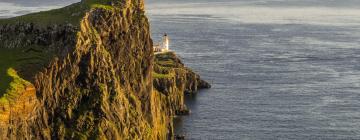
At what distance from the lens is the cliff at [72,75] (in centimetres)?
11619

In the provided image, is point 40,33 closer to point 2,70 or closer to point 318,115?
point 2,70

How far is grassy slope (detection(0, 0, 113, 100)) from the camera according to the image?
116 m

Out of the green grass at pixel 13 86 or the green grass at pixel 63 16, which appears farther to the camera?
the green grass at pixel 63 16

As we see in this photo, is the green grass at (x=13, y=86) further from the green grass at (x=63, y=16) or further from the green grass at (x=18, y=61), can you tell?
the green grass at (x=63, y=16)

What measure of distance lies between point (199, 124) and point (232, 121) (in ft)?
24.7

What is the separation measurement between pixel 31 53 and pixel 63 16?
433 inches

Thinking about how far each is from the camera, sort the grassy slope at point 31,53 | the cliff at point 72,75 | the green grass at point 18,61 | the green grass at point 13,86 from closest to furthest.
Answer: the green grass at point 13,86 < the cliff at point 72,75 < the grassy slope at point 31,53 < the green grass at point 18,61

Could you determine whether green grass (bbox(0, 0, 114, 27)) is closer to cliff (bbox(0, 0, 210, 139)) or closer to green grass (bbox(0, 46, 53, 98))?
cliff (bbox(0, 0, 210, 139))

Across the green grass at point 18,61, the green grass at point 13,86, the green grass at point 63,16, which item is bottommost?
the green grass at point 13,86

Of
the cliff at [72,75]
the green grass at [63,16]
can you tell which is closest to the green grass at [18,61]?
the cliff at [72,75]

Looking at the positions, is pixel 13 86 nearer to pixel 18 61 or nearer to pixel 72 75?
pixel 18 61

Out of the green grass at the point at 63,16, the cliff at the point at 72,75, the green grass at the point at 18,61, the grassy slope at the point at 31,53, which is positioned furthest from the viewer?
the green grass at the point at 63,16

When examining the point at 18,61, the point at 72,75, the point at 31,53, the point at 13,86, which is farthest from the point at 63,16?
the point at 13,86

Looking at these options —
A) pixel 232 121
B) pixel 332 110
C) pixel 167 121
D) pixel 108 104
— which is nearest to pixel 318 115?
pixel 332 110
